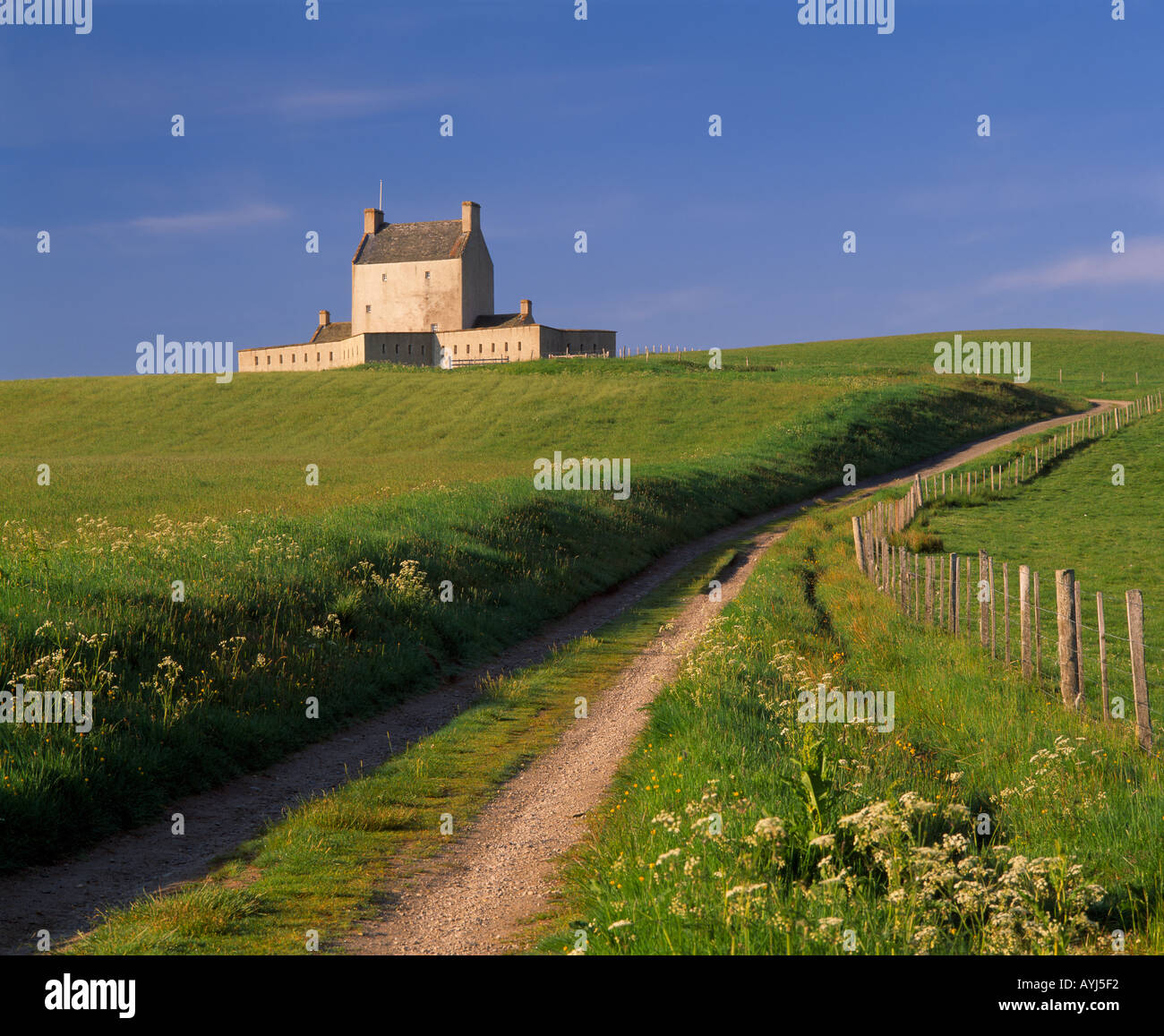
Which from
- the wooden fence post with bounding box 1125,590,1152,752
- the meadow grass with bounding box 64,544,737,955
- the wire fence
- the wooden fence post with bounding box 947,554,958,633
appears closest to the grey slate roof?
the wire fence

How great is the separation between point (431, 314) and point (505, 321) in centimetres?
863

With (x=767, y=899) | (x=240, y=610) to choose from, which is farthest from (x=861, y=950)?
(x=240, y=610)

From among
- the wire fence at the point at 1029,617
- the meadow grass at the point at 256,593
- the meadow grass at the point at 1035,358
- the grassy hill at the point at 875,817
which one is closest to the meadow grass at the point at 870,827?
the grassy hill at the point at 875,817

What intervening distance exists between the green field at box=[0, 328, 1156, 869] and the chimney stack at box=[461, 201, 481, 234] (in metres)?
41.8

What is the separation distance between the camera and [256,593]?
14.3 meters

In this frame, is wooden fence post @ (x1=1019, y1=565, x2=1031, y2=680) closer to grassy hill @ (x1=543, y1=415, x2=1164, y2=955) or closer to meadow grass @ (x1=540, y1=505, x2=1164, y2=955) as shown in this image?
grassy hill @ (x1=543, y1=415, x2=1164, y2=955)

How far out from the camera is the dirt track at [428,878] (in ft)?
23.0

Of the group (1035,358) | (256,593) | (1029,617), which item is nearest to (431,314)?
(1035,358)

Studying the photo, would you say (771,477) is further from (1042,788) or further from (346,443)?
(1042,788)

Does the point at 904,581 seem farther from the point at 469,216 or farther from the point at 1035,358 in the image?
the point at 1035,358

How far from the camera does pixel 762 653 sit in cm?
1419

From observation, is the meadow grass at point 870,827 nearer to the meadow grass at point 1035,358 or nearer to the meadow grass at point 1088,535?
Answer: the meadow grass at point 1088,535

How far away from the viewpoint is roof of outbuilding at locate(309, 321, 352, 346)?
353 ft

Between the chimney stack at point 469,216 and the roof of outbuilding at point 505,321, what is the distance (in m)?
9.36
